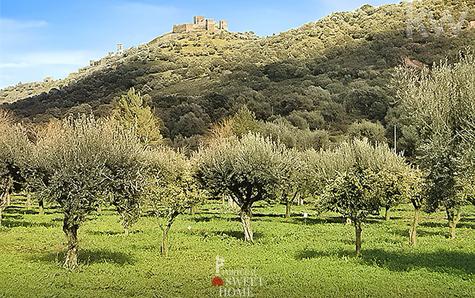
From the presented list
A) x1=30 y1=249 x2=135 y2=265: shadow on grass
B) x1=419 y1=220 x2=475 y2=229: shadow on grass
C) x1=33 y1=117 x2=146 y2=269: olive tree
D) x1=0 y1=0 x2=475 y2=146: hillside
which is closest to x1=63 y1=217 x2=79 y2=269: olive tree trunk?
x1=33 y1=117 x2=146 y2=269: olive tree

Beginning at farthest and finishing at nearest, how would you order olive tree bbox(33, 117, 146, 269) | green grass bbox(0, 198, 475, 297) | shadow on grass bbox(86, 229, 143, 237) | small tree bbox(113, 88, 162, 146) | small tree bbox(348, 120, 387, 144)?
1. small tree bbox(348, 120, 387, 144)
2. small tree bbox(113, 88, 162, 146)
3. shadow on grass bbox(86, 229, 143, 237)
4. olive tree bbox(33, 117, 146, 269)
5. green grass bbox(0, 198, 475, 297)

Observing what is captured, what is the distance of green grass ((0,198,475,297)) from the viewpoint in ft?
63.1

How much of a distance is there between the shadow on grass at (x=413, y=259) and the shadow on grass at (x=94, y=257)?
26.9 feet

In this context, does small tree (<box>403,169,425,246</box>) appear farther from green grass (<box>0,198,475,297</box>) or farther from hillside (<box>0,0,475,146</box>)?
hillside (<box>0,0,475,146</box>)

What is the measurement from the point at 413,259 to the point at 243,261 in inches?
310

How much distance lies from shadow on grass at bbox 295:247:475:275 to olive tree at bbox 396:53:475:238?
3136mm

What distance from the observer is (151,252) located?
2791cm

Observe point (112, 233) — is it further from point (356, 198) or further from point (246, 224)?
point (356, 198)

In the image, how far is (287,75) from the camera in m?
124

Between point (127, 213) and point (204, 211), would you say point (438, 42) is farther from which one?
point (127, 213)

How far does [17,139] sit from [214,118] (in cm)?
6020

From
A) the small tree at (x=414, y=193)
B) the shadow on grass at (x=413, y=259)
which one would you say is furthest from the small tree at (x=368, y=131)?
the shadow on grass at (x=413, y=259)

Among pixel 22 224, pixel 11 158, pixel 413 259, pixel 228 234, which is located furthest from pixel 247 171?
pixel 22 224

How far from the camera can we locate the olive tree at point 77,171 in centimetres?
2267
